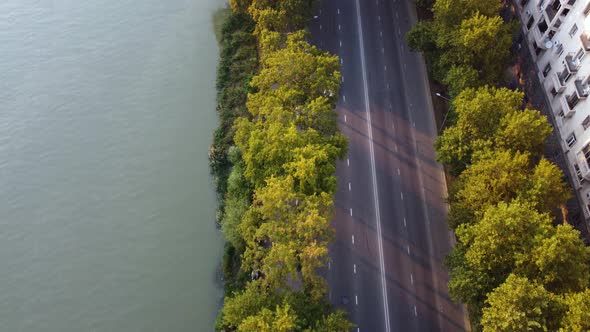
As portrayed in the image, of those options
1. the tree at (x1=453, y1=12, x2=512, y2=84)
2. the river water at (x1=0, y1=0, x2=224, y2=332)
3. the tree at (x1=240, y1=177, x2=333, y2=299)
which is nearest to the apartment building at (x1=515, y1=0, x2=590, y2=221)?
the tree at (x1=453, y1=12, x2=512, y2=84)

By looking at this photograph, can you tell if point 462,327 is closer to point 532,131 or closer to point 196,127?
point 532,131

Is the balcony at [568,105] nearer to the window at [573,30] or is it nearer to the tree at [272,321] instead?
the window at [573,30]

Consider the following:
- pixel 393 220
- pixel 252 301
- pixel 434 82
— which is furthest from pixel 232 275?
pixel 434 82

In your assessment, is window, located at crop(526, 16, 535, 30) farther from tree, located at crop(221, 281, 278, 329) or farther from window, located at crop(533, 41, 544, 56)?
tree, located at crop(221, 281, 278, 329)

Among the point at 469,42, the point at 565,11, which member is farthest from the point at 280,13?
the point at 565,11

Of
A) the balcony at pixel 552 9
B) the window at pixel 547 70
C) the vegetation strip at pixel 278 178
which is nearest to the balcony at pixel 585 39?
the window at pixel 547 70

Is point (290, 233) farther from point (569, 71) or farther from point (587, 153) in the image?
point (569, 71)
